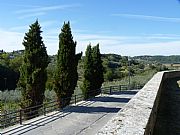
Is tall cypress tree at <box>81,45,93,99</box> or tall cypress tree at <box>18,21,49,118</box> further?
tall cypress tree at <box>81,45,93,99</box>

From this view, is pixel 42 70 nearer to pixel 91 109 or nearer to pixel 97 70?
pixel 91 109

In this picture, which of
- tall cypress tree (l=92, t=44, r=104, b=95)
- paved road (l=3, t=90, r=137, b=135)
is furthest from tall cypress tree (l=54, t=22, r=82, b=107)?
tall cypress tree (l=92, t=44, r=104, b=95)

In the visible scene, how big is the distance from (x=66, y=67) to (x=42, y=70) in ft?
12.9

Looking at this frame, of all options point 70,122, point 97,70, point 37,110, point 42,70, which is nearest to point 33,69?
point 42,70

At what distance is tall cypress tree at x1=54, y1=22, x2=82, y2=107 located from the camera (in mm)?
29438

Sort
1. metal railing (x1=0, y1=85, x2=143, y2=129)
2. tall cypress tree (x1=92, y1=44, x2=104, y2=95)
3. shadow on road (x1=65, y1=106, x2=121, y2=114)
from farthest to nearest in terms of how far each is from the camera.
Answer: tall cypress tree (x1=92, y1=44, x2=104, y2=95)
shadow on road (x1=65, y1=106, x2=121, y2=114)
metal railing (x1=0, y1=85, x2=143, y2=129)

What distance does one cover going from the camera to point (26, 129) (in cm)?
1808

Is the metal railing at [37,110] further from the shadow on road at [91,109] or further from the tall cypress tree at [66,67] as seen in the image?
the shadow on road at [91,109]

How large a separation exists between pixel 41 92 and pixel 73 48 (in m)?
6.56

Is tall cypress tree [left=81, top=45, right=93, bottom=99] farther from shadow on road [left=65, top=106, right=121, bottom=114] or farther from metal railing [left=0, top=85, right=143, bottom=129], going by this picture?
shadow on road [left=65, top=106, right=121, bottom=114]

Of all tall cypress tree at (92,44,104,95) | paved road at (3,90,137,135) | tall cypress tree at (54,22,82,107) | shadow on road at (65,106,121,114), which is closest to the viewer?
paved road at (3,90,137,135)

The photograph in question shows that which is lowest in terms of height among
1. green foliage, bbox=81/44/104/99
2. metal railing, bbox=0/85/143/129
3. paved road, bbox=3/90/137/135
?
paved road, bbox=3/90/137/135

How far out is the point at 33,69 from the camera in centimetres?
2620

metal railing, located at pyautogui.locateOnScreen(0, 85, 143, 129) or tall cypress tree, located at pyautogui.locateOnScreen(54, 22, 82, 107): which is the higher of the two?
tall cypress tree, located at pyautogui.locateOnScreen(54, 22, 82, 107)
